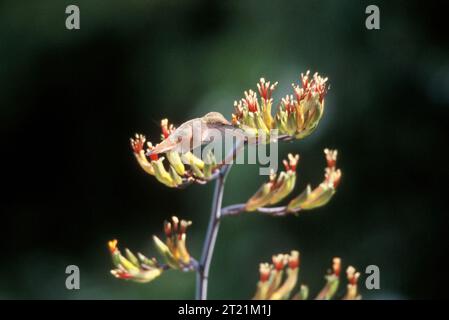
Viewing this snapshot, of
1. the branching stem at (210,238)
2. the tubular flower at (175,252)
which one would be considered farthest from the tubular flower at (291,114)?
the tubular flower at (175,252)

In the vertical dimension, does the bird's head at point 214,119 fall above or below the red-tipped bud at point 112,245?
above

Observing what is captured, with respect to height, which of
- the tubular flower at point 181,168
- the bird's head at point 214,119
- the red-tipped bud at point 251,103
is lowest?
the tubular flower at point 181,168

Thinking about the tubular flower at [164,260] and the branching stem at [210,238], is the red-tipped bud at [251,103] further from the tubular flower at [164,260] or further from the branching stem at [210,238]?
the tubular flower at [164,260]

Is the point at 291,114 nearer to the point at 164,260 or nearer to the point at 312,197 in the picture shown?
the point at 312,197

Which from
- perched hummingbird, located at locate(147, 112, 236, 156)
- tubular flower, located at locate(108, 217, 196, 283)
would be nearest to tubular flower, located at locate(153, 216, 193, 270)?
tubular flower, located at locate(108, 217, 196, 283)

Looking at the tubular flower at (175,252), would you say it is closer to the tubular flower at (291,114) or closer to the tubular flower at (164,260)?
the tubular flower at (164,260)

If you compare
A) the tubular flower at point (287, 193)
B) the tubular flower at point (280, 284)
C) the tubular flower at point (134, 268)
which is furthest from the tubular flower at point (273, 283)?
the tubular flower at point (134, 268)

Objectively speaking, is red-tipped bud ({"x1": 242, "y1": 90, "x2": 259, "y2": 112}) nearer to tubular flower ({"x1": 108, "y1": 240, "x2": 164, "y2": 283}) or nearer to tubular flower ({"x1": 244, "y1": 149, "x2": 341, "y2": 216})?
tubular flower ({"x1": 244, "y1": 149, "x2": 341, "y2": 216})
